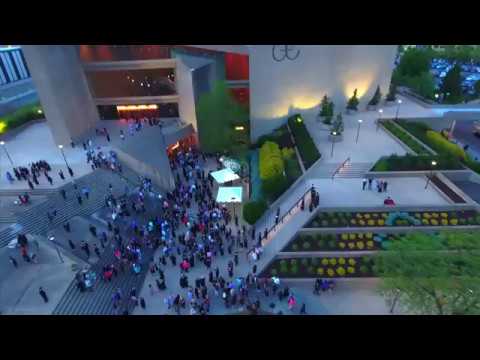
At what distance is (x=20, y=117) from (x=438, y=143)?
39015 millimetres

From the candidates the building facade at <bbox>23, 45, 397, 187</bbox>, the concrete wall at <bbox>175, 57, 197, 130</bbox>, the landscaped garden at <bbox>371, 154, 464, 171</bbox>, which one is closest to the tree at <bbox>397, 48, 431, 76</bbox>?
Answer: the building facade at <bbox>23, 45, 397, 187</bbox>

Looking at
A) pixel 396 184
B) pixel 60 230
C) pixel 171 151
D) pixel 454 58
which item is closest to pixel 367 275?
pixel 396 184

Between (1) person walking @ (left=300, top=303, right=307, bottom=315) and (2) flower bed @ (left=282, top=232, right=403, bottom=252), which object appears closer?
(1) person walking @ (left=300, top=303, right=307, bottom=315)

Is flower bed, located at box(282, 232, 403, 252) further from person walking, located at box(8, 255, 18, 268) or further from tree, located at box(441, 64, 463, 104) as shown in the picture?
tree, located at box(441, 64, 463, 104)

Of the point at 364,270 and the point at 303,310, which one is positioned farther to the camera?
the point at 364,270

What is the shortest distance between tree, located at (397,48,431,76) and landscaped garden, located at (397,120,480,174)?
13.8 m

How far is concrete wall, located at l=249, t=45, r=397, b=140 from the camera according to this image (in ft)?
97.4

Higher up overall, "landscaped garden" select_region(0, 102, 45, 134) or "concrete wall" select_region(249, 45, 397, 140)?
"concrete wall" select_region(249, 45, 397, 140)

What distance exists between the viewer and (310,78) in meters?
30.6

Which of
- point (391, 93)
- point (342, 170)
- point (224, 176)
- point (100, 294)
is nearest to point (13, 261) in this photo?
point (100, 294)

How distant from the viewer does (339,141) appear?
2689cm

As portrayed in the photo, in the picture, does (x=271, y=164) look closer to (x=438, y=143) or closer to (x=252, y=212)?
(x=252, y=212)

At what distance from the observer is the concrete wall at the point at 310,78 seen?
97.4 feet

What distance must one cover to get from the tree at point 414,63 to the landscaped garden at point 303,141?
19007 millimetres
